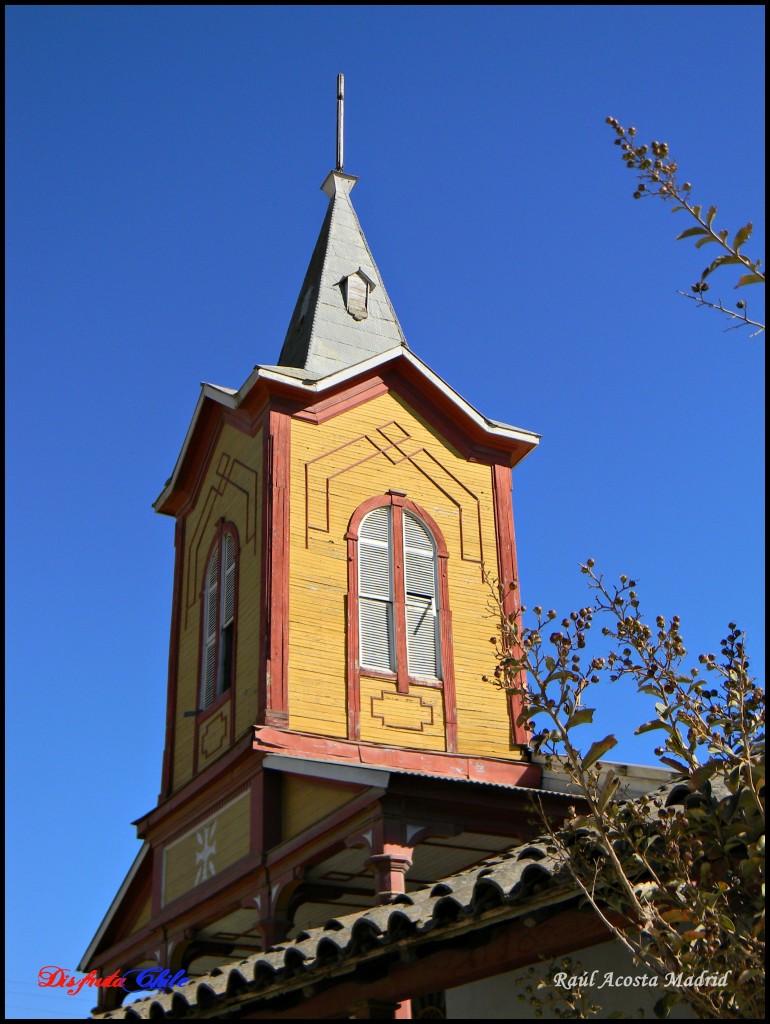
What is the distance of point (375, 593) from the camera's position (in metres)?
18.3

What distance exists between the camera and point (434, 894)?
888cm

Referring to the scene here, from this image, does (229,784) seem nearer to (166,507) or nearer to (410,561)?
(410,561)

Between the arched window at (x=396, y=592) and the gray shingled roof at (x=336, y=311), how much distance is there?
2745mm

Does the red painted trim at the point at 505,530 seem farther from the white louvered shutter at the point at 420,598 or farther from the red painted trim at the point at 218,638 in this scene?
the red painted trim at the point at 218,638

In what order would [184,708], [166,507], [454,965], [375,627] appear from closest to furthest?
[454,965], [375,627], [184,708], [166,507]

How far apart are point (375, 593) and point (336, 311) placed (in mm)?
6058

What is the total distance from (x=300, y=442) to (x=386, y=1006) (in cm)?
1135

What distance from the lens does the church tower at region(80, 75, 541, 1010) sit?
1510cm

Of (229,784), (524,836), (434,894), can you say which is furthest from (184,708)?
(434,894)

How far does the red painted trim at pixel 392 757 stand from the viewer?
Answer: 16141 mm

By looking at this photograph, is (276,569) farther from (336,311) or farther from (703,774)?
(703,774)

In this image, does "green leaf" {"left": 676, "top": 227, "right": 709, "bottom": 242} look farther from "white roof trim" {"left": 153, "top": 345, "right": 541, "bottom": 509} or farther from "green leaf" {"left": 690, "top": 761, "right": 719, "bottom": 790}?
"white roof trim" {"left": 153, "top": 345, "right": 541, "bottom": 509}

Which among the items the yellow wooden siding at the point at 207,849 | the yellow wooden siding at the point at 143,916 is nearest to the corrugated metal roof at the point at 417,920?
the yellow wooden siding at the point at 207,849

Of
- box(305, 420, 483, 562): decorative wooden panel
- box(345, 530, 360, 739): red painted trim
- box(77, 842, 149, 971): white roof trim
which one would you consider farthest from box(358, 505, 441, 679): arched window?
box(77, 842, 149, 971): white roof trim
